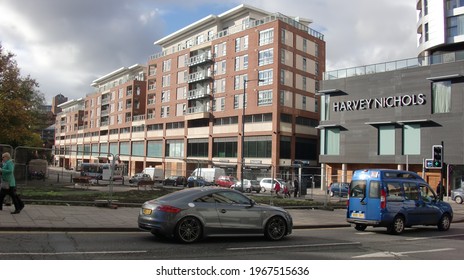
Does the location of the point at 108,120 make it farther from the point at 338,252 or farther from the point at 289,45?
the point at 338,252

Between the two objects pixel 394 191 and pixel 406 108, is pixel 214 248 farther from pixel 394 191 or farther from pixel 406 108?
pixel 406 108

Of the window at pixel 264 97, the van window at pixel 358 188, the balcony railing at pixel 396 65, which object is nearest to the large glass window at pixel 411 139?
the balcony railing at pixel 396 65

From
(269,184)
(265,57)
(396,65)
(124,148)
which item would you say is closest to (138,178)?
(269,184)

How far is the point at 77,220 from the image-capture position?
12.1 metres

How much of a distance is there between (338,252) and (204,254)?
2956 mm

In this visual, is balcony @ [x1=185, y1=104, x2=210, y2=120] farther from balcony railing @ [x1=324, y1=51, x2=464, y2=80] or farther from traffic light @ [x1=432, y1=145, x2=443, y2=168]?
traffic light @ [x1=432, y1=145, x2=443, y2=168]

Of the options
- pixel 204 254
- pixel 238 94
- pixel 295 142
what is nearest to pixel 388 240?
pixel 204 254

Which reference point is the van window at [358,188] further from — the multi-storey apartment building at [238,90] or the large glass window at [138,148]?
the large glass window at [138,148]

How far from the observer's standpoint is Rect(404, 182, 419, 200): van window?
1407cm

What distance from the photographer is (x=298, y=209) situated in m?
20.6

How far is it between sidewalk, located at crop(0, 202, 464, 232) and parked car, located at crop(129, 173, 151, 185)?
798cm

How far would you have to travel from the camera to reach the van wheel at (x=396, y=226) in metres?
13.5

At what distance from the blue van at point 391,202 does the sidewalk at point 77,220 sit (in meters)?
1.66

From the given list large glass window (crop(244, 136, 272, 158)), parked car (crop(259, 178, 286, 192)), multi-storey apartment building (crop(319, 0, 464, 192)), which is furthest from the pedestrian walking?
large glass window (crop(244, 136, 272, 158))
